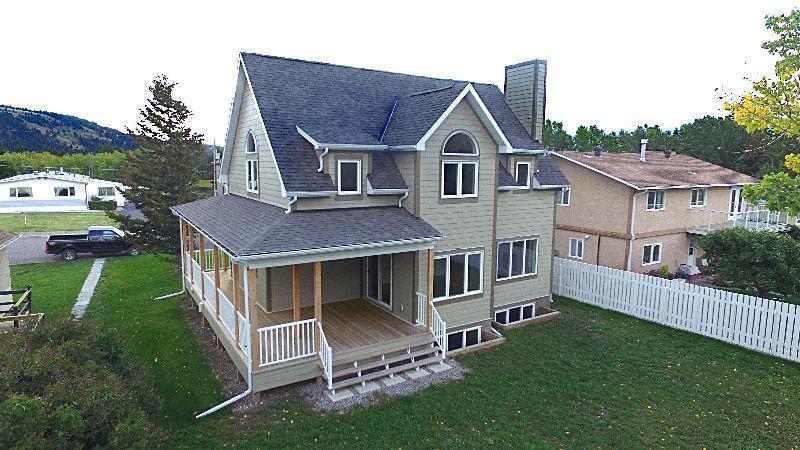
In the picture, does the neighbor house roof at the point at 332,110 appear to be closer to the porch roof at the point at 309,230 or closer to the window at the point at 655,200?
the porch roof at the point at 309,230

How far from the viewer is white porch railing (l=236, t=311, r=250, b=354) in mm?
10607

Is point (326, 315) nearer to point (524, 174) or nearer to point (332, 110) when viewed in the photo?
point (332, 110)

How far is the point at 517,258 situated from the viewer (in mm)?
16203

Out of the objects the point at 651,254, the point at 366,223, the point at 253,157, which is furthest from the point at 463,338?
the point at 651,254

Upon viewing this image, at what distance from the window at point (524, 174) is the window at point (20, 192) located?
57.4m

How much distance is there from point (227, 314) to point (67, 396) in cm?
638

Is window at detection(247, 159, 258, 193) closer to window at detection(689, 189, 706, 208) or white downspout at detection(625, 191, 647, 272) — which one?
white downspout at detection(625, 191, 647, 272)

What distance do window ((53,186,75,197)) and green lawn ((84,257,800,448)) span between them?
47.3 meters

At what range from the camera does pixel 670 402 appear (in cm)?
1069

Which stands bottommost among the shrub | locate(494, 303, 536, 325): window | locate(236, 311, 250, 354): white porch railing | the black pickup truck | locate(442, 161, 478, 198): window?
locate(494, 303, 536, 325): window

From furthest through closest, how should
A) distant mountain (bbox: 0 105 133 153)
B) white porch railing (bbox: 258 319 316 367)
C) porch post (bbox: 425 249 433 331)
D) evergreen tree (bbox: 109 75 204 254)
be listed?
distant mountain (bbox: 0 105 133 153)
evergreen tree (bbox: 109 75 204 254)
porch post (bbox: 425 249 433 331)
white porch railing (bbox: 258 319 316 367)

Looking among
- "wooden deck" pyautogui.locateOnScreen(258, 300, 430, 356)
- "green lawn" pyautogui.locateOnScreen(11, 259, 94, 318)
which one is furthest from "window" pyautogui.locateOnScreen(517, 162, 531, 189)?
"green lawn" pyautogui.locateOnScreen(11, 259, 94, 318)

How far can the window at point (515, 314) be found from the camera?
16125 mm

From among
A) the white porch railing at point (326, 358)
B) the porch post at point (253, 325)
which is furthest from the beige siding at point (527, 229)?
the porch post at point (253, 325)
